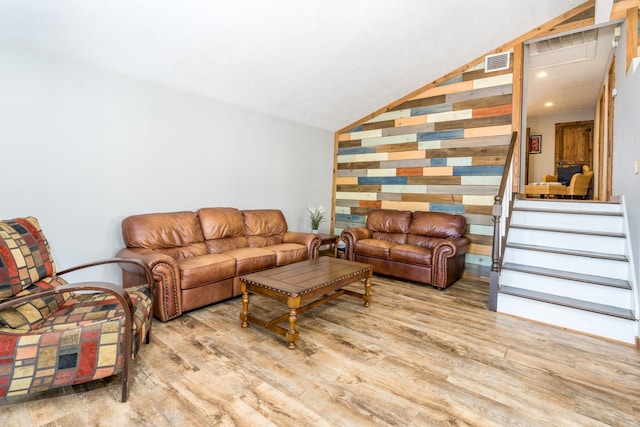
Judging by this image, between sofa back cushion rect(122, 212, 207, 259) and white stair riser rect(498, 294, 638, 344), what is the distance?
3.34 m

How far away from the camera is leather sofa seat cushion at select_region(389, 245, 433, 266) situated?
3961mm

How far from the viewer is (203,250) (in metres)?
3.67

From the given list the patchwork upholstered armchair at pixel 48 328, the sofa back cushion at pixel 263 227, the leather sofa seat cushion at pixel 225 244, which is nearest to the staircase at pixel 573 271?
the sofa back cushion at pixel 263 227

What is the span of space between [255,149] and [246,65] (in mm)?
1304

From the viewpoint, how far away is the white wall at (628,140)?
9.29ft

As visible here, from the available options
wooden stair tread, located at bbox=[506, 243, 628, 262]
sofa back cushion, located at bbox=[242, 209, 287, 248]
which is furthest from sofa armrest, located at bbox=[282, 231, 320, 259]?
wooden stair tread, located at bbox=[506, 243, 628, 262]

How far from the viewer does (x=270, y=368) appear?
2094mm

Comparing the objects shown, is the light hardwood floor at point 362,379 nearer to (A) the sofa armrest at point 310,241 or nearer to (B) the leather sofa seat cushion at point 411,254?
(B) the leather sofa seat cushion at point 411,254

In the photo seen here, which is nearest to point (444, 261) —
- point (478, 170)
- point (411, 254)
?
point (411, 254)

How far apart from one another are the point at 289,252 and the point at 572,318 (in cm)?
290

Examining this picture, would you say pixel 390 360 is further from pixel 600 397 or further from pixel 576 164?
pixel 576 164

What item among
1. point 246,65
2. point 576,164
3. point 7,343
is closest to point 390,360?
point 7,343

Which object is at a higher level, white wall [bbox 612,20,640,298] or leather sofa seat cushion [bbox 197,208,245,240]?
white wall [bbox 612,20,640,298]

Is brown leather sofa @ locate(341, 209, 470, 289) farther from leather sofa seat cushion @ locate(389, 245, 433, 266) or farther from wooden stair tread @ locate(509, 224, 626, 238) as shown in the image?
wooden stair tread @ locate(509, 224, 626, 238)
